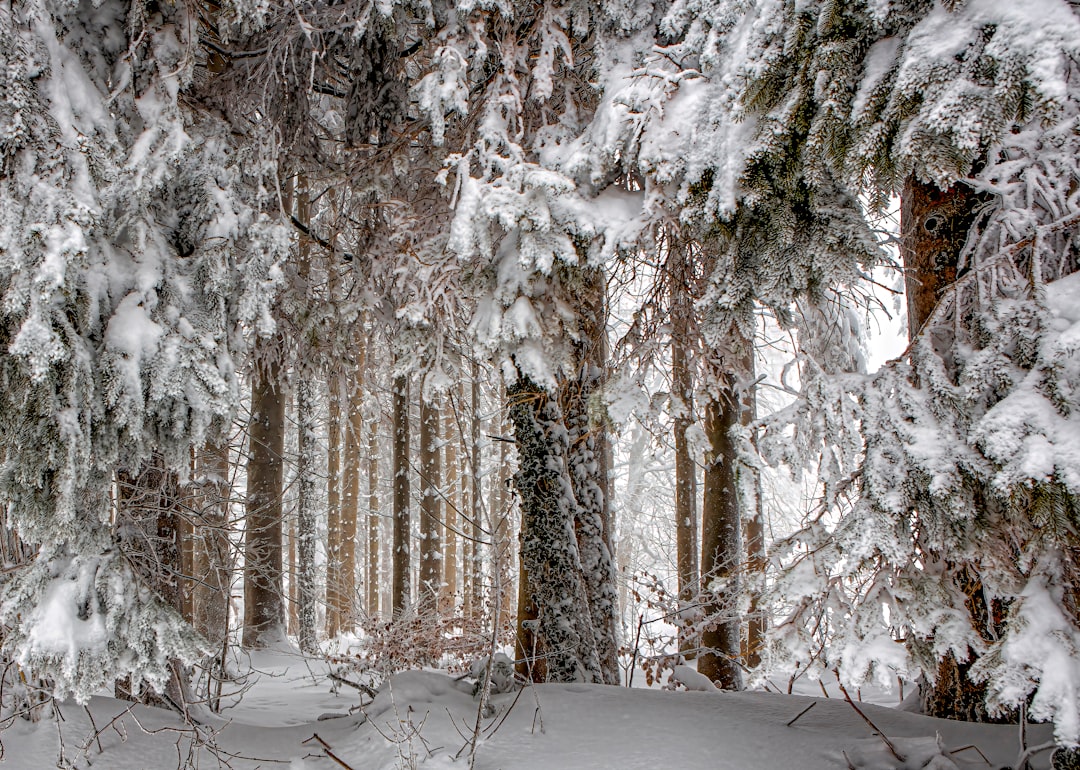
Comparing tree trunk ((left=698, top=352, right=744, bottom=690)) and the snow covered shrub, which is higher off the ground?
tree trunk ((left=698, top=352, right=744, bottom=690))

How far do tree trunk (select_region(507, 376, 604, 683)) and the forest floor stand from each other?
2.11 feet

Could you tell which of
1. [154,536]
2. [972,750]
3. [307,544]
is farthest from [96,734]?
→ [307,544]

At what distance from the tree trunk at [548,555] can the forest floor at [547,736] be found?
0.64m

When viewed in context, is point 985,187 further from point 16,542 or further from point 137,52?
point 16,542

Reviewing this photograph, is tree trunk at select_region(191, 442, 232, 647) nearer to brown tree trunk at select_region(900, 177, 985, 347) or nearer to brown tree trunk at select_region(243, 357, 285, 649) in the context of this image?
brown tree trunk at select_region(243, 357, 285, 649)

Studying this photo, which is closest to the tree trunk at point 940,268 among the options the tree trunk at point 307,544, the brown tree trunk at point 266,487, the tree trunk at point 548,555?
the tree trunk at point 548,555

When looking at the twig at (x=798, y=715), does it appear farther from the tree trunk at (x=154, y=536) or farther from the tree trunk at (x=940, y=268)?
the tree trunk at (x=154, y=536)

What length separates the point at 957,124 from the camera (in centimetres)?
253

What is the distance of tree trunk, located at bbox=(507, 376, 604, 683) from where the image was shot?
551 cm

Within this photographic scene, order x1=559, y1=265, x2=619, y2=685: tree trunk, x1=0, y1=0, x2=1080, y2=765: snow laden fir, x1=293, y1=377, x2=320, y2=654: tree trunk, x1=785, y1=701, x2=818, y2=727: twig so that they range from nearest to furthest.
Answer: x1=0, y1=0, x2=1080, y2=765: snow laden fir
x1=785, y1=701, x2=818, y2=727: twig
x1=559, y1=265, x2=619, y2=685: tree trunk
x1=293, y1=377, x2=320, y2=654: tree trunk

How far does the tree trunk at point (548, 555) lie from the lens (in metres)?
5.51

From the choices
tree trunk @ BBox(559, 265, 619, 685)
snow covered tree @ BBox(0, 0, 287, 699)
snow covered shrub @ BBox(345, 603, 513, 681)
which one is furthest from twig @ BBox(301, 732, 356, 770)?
tree trunk @ BBox(559, 265, 619, 685)

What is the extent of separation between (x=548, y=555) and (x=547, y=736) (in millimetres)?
1607

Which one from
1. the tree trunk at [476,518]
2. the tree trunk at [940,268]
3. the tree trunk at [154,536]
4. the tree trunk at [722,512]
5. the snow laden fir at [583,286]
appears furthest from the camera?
the tree trunk at [722,512]
